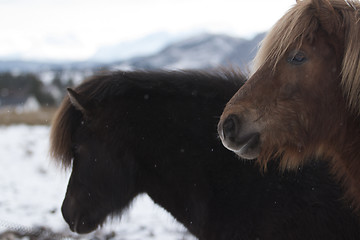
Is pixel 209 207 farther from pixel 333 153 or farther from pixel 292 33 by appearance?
pixel 292 33

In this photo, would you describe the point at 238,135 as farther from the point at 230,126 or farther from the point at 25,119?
the point at 25,119

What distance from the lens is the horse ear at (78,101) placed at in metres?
2.63

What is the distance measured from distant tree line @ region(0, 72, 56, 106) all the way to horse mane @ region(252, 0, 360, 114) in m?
27.6

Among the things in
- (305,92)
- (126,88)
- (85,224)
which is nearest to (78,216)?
(85,224)

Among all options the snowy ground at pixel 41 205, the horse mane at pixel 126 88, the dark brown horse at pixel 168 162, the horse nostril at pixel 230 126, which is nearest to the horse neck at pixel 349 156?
the dark brown horse at pixel 168 162

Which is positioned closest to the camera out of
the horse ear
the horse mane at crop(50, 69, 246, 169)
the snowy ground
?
the horse ear

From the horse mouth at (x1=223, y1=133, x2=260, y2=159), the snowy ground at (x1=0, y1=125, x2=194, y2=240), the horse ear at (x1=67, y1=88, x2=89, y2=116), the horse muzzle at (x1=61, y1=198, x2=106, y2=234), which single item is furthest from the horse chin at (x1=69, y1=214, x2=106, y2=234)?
the horse mouth at (x1=223, y1=133, x2=260, y2=159)

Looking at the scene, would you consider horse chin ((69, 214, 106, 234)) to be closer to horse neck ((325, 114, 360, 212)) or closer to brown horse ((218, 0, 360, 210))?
brown horse ((218, 0, 360, 210))

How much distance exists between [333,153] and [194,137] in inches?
41.2

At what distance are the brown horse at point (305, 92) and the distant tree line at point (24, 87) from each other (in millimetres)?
27585

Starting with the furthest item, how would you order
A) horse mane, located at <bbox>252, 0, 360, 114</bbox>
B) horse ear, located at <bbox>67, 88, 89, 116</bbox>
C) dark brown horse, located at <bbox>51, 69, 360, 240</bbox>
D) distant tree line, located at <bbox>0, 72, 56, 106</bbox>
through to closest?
distant tree line, located at <bbox>0, 72, 56, 106</bbox> → horse ear, located at <bbox>67, 88, 89, 116</bbox> → dark brown horse, located at <bbox>51, 69, 360, 240</bbox> → horse mane, located at <bbox>252, 0, 360, 114</bbox>

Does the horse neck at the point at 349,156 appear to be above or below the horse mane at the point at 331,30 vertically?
below

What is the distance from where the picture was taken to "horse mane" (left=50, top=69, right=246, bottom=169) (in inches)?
110

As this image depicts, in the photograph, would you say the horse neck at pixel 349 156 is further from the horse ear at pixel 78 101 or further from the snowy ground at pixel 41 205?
the horse ear at pixel 78 101
